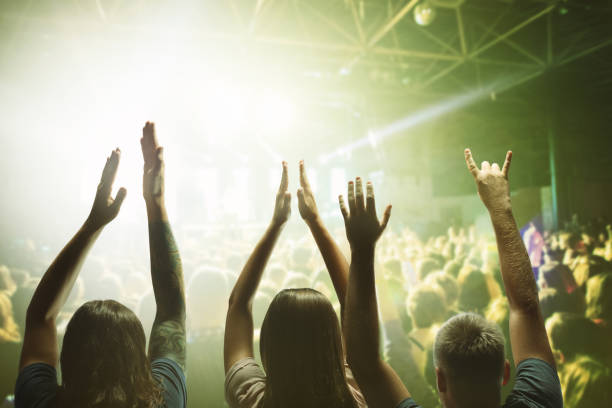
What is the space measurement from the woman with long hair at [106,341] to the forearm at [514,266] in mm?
1117

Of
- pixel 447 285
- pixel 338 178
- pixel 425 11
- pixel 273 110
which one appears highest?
pixel 425 11

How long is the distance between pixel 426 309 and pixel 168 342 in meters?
1.89

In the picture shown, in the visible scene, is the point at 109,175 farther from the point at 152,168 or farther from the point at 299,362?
the point at 299,362

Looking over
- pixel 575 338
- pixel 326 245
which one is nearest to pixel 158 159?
pixel 326 245

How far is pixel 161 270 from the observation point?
4.67ft

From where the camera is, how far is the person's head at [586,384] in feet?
6.07

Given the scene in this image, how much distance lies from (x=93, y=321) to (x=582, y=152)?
12085 millimetres

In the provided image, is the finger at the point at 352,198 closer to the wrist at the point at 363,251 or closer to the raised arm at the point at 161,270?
the wrist at the point at 363,251

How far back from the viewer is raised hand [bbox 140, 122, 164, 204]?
153 centimetres

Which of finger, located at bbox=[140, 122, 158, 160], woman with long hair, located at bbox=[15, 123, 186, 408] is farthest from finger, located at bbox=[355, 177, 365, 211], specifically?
finger, located at bbox=[140, 122, 158, 160]

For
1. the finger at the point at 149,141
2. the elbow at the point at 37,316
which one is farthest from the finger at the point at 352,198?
the elbow at the point at 37,316

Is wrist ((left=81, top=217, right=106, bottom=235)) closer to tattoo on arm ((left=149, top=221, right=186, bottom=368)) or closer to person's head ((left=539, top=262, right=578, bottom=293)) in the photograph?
tattoo on arm ((left=149, top=221, right=186, bottom=368))

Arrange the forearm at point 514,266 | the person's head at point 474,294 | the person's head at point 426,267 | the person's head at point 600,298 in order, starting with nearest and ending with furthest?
the forearm at point 514,266
the person's head at point 600,298
the person's head at point 474,294
the person's head at point 426,267

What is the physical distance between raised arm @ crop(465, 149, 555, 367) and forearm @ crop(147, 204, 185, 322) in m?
1.15
